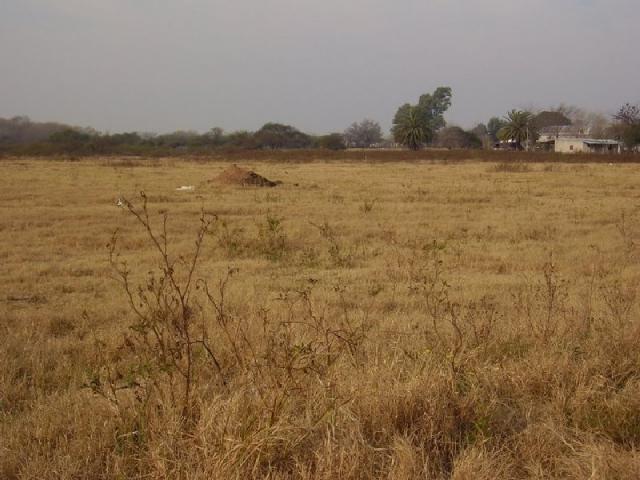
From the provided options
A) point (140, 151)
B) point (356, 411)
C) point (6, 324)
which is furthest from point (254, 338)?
point (140, 151)

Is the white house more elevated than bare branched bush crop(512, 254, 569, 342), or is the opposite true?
the white house

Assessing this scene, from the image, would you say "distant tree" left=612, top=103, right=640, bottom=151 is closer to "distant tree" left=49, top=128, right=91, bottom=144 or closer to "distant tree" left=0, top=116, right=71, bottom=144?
"distant tree" left=49, top=128, right=91, bottom=144

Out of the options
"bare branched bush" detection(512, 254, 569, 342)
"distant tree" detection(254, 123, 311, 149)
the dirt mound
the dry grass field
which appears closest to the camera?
the dry grass field

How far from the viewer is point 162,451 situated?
2.71m

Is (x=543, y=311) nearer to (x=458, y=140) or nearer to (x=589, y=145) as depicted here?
(x=589, y=145)

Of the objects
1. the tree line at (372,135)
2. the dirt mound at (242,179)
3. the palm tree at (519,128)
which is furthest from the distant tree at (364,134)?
the dirt mound at (242,179)

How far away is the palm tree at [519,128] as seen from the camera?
2894 inches

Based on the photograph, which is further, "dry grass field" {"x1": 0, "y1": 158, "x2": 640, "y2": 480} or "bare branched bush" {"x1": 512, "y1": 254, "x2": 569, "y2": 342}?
"bare branched bush" {"x1": 512, "y1": 254, "x2": 569, "y2": 342}

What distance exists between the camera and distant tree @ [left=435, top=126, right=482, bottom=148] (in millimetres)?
91256

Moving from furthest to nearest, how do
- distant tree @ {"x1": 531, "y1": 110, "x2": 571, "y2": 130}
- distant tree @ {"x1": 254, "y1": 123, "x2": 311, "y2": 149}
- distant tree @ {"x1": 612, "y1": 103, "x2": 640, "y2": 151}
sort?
distant tree @ {"x1": 531, "y1": 110, "x2": 571, "y2": 130}
distant tree @ {"x1": 254, "y1": 123, "x2": 311, "y2": 149}
distant tree @ {"x1": 612, "y1": 103, "x2": 640, "y2": 151}

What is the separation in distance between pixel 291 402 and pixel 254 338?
Answer: 1.45 meters

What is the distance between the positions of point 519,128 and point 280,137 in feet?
121

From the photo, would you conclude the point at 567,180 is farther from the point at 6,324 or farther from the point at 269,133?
the point at 269,133

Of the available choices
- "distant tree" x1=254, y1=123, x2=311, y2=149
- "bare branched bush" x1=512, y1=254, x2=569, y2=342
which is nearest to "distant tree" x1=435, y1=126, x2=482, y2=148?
"distant tree" x1=254, y1=123, x2=311, y2=149
